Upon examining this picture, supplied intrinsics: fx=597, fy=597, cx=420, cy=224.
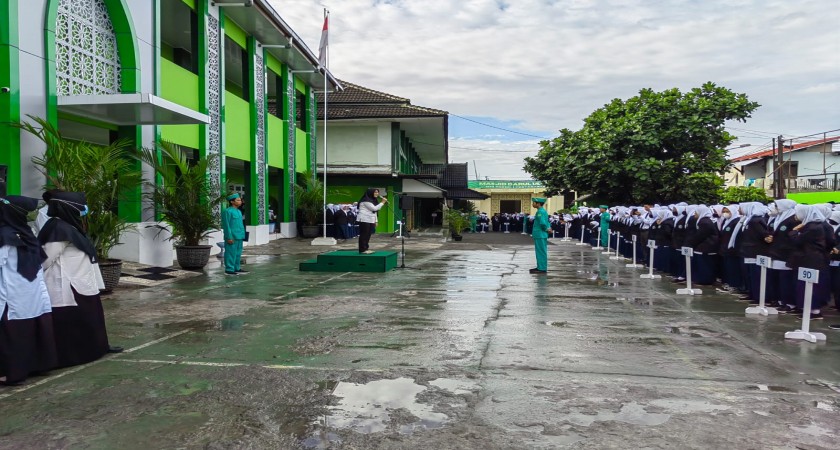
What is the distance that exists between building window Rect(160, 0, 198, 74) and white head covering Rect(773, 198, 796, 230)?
13.9m

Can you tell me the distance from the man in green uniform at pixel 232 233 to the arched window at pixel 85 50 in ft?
10.5

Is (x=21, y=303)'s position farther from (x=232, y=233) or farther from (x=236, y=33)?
(x=236, y=33)

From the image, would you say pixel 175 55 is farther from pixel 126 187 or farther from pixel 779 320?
pixel 779 320

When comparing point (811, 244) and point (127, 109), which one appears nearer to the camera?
point (811, 244)

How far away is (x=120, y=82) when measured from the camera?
11969 mm

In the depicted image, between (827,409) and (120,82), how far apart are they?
41.0ft

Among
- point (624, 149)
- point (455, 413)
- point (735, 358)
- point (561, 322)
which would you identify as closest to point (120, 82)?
point (561, 322)

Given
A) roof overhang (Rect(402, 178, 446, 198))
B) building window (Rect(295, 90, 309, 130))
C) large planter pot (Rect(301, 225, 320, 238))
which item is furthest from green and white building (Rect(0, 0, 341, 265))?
roof overhang (Rect(402, 178, 446, 198))

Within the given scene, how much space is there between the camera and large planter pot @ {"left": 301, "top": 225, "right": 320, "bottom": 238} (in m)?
24.1

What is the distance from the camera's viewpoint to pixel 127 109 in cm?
1082

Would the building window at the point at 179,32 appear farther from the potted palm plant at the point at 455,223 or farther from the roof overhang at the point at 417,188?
the potted palm plant at the point at 455,223

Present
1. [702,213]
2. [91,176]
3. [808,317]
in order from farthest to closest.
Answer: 1. [702,213]
2. [91,176]
3. [808,317]

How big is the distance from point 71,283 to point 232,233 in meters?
6.63

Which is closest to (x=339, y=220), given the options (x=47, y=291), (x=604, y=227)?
(x=604, y=227)
